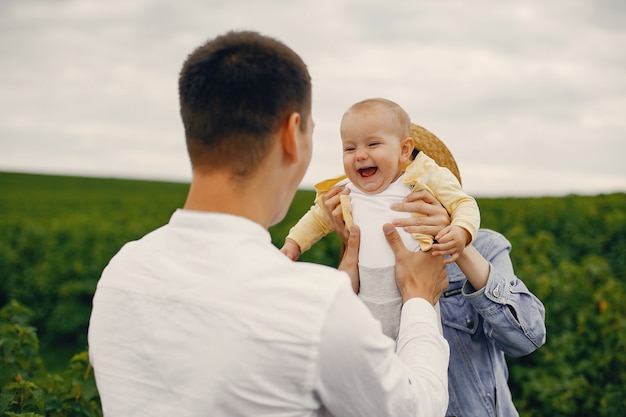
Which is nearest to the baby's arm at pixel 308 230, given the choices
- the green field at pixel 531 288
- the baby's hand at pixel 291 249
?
the baby's hand at pixel 291 249

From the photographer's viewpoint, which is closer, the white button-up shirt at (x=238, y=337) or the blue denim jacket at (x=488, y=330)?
the white button-up shirt at (x=238, y=337)

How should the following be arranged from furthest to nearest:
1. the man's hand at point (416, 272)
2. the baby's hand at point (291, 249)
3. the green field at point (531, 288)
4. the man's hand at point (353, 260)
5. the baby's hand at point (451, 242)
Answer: the green field at point (531, 288), the baby's hand at point (291, 249), the man's hand at point (353, 260), the baby's hand at point (451, 242), the man's hand at point (416, 272)

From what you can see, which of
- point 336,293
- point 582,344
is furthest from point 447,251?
point 582,344

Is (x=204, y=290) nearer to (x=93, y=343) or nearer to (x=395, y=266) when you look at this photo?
(x=93, y=343)

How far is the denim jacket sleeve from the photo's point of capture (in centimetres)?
267

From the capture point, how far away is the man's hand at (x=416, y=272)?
242 centimetres

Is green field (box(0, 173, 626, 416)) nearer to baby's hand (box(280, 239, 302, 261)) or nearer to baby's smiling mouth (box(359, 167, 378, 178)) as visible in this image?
baby's hand (box(280, 239, 302, 261))

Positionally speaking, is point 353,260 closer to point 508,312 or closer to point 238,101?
point 508,312

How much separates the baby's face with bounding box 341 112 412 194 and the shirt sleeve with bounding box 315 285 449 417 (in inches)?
46.5

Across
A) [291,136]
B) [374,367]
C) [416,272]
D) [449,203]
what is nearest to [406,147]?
[449,203]

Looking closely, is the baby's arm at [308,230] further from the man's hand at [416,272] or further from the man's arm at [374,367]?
the man's arm at [374,367]

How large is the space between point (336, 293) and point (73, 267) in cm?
1103

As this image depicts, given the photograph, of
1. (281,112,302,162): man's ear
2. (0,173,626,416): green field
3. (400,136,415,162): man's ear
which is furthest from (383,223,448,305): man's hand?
(0,173,626,416): green field

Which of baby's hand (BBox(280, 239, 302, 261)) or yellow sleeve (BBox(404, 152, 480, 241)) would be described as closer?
yellow sleeve (BBox(404, 152, 480, 241))
